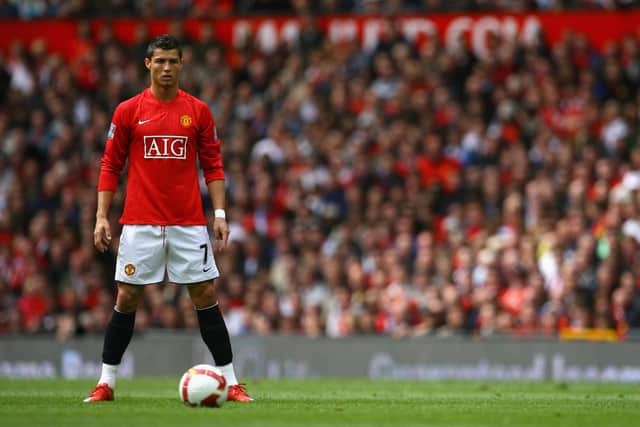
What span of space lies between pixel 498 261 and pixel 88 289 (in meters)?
6.54

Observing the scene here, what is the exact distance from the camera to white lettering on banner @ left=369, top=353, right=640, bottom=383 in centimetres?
1697

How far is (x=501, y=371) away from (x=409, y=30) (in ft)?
28.7

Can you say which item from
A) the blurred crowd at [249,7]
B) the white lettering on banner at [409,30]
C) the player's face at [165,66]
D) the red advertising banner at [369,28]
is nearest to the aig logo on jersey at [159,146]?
the player's face at [165,66]

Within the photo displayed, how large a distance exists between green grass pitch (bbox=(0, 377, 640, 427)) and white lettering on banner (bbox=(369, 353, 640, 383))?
413 centimetres

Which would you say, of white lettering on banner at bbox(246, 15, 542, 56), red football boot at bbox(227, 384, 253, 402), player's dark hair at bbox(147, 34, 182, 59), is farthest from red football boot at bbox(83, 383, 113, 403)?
white lettering on banner at bbox(246, 15, 542, 56)

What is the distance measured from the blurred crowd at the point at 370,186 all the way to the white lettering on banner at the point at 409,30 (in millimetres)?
458

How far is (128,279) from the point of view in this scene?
9.88 m

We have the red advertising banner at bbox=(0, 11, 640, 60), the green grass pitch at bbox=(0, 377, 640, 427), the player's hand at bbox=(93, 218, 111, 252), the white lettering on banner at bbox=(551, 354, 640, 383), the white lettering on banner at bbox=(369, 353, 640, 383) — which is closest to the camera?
the green grass pitch at bbox=(0, 377, 640, 427)

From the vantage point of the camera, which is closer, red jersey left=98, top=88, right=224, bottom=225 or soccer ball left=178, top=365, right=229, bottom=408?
soccer ball left=178, top=365, right=229, bottom=408

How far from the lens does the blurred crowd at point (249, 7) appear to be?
932 inches

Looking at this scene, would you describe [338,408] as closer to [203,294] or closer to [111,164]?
[203,294]

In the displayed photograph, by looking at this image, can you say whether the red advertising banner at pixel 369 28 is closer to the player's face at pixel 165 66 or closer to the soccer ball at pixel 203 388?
the player's face at pixel 165 66

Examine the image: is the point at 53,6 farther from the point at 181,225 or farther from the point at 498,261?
the point at 181,225

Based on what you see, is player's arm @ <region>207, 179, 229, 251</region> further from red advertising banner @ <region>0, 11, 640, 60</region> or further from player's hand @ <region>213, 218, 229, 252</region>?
red advertising banner @ <region>0, 11, 640, 60</region>
